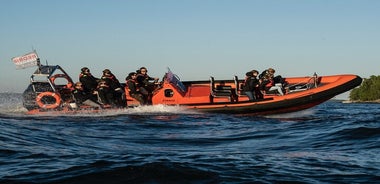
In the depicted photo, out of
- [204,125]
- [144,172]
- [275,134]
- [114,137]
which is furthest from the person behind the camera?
[204,125]

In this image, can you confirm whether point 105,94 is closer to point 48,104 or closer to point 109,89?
point 109,89

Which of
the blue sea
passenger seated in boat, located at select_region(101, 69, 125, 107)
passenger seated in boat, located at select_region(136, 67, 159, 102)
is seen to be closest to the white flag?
passenger seated in boat, located at select_region(101, 69, 125, 107)

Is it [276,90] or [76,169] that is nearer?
[76,169]

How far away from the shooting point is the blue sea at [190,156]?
5039mm

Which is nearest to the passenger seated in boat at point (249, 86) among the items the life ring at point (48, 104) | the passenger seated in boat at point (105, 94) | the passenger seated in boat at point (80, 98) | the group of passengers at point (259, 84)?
the group of passengers at point (259, 84)

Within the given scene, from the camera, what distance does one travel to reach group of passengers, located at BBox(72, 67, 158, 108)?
1739 centimetres

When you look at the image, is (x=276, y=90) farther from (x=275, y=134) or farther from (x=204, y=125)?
(x=275, y=134)

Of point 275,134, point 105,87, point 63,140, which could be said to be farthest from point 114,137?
point 105,87

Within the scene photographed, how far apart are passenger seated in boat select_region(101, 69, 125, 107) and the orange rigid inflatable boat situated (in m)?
0.31

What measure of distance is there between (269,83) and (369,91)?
114873mm

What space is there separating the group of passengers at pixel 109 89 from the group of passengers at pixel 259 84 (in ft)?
12.5

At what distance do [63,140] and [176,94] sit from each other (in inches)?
363

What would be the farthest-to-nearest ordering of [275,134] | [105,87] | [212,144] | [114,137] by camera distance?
[105,87], [275,134], [114,137], [212,144]

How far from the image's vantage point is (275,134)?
10.5m
